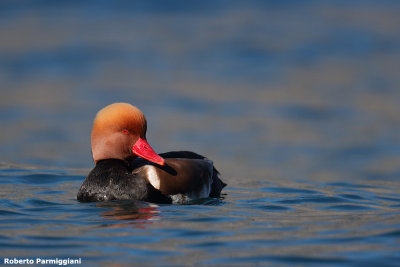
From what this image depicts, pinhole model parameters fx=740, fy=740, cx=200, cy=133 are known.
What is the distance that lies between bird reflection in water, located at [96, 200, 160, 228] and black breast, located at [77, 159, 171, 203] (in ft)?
0.22

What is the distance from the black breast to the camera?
6008mm

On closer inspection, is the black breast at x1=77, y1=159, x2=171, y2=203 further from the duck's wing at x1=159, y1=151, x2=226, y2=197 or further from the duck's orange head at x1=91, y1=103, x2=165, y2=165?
the duck's wing at x1=159, y1=151, x2=226, y2=197

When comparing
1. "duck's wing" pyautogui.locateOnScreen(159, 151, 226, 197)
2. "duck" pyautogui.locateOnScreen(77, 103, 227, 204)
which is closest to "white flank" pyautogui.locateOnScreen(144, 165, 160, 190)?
"duck" pyautogui.locateOnScreen(77, 103, 227, 204)

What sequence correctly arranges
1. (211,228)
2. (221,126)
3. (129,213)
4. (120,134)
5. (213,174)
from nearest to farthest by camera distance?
(211,228) < (129,213) < (120,134) < (213,174) < (221,126)

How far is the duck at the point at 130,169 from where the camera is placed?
6039 millimetres

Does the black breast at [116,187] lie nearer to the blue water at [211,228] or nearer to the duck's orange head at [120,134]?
the blue water at [211,228]

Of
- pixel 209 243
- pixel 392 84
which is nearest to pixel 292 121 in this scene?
pixel 392 84

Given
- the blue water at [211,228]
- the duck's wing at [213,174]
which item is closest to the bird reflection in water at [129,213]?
the blue water at [211,228]

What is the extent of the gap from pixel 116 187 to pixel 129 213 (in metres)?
0.38

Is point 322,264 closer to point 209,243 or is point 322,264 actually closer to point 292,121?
point 209,243

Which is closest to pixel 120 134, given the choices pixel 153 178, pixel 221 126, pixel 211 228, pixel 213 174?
pixel 153 178

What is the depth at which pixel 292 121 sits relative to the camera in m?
12.4

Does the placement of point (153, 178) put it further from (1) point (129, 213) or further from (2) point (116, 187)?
(1) point (129, 213)

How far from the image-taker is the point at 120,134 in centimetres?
629
